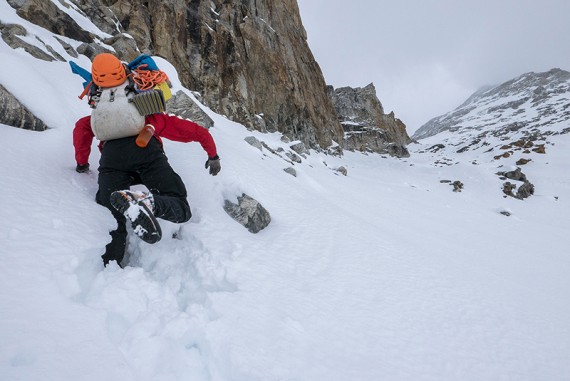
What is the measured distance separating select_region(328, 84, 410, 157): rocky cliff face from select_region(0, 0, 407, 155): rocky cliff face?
8.51 feet

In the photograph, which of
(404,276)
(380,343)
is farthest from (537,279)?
(380,343)

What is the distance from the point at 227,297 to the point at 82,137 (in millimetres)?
2781

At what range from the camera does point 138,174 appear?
3.67 m

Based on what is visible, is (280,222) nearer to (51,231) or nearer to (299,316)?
(299,316)

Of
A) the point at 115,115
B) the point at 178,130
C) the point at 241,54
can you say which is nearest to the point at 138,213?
the point at 115,115

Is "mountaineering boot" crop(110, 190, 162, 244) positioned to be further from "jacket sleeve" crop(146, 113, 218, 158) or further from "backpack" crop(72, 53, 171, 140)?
"jacket sleeve" crop(146, 113, 218, 158)

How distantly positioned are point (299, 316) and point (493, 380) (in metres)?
2.01

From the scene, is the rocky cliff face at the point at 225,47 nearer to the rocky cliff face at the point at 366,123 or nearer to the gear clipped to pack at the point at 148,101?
the rocky cliff face at the point at 366,123

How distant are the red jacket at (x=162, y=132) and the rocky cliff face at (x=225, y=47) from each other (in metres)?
6.06

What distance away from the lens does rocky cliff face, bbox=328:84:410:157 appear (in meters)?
48.6

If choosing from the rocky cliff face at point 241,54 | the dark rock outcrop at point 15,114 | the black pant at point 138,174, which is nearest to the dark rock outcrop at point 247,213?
the black pant at point 138,174

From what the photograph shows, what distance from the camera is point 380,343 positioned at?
300 centimetres

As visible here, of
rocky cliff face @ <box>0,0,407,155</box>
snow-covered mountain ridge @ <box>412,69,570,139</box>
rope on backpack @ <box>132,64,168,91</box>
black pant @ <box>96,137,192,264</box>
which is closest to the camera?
black pant @ <box>96,137,192,264</box>

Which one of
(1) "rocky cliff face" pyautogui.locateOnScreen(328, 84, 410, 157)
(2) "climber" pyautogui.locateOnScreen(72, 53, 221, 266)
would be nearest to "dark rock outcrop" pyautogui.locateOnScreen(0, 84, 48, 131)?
(2) "climber" pyautogui.locateOnScreen(72, 53, 221, 266)
